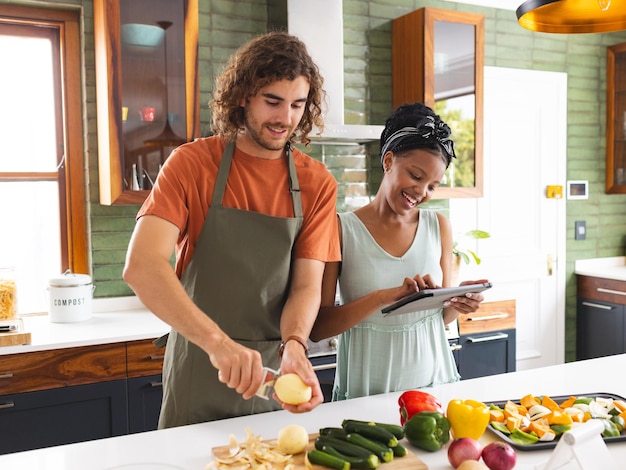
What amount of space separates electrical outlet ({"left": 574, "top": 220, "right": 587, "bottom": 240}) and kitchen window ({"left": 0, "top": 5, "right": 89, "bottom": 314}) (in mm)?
3328

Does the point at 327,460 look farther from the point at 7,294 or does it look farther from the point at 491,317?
the point at 491,317

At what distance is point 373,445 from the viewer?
130 centimetres

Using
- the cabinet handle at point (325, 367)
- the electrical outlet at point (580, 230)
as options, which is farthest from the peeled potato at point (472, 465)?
the electrical outlet at point (580, 230)

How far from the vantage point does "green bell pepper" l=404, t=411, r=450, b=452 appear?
1.37m

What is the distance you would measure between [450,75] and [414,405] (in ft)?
8.62

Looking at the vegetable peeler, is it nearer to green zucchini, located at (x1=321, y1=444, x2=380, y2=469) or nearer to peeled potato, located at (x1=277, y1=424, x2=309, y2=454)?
peeled potato, located at (x1=277, y1=424, x2=309, y2=454)

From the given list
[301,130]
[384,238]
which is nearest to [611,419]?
[384,238]

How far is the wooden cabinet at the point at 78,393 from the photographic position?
8.29ft

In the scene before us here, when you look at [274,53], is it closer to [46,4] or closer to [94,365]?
[94,365]

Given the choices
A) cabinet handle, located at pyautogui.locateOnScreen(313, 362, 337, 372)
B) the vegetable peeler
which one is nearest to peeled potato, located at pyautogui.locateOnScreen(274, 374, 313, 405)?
the vegetable peeler

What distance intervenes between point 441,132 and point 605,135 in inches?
134

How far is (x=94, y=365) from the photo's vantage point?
265cm

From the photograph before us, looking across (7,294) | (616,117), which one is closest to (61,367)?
(7,294)

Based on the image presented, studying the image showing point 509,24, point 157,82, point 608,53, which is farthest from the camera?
point 608,53
